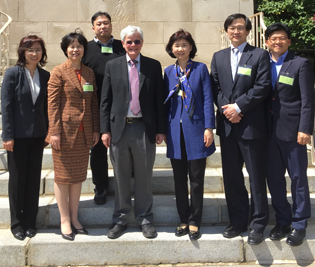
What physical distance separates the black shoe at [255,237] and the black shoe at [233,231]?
0.41 feet

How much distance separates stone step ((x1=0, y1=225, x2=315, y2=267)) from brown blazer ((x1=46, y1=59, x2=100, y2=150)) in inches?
37.2

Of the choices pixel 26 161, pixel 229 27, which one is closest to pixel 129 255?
pixel 26 161

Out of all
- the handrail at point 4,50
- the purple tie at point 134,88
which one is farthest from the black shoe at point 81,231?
the handrail at point 4,50

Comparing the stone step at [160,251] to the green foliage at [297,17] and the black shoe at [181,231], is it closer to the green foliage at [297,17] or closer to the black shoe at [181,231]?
the black shoe at [181,231]

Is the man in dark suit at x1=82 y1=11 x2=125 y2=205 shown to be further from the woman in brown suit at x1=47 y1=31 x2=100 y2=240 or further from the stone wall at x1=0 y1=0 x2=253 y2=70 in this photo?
the stone wall at x1=0 y1=0 x2=253 y2=70

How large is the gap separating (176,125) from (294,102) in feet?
3.53

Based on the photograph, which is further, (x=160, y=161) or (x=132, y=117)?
(x=160, y=161)

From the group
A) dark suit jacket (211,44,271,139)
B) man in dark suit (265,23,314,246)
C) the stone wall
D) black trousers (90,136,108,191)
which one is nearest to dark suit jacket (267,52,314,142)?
man in dark suit (265,23,314,246)

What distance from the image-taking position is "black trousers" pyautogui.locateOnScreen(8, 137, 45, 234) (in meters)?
3.12

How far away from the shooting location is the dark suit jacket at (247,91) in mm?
2910

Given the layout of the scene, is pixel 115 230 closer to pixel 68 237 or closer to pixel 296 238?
pixel 68 237

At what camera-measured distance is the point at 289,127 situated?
2.97 meters

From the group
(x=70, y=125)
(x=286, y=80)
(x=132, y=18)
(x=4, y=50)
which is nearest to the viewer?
(x=286, y=80)

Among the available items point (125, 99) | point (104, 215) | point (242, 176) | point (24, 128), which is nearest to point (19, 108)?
point (24, 128)
